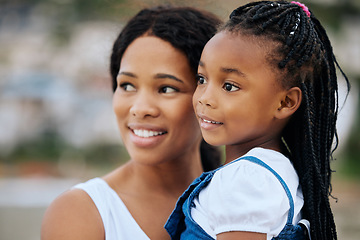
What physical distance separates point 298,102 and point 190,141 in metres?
0.72

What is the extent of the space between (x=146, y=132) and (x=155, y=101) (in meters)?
0.14

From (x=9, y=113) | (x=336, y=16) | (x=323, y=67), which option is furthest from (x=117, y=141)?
(x=323, y=67)

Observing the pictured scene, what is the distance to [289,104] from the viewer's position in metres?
1.80

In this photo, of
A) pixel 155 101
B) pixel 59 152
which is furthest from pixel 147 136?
pixel 59 152

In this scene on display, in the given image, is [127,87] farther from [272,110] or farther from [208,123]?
[272,110]

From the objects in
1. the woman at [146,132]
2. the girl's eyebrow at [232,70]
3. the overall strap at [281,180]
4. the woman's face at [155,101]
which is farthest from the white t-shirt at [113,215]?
the girl's eyebrow at [232,70]

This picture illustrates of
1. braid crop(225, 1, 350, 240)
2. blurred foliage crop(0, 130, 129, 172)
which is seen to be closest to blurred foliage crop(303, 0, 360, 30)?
blurred foliage crop(0, 130, 129, 172)

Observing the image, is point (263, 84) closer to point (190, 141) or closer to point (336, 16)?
point (190, 141)

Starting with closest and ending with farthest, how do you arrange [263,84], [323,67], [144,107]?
[263,84], [323,67], [144,107]

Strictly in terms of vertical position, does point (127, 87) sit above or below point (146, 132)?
above

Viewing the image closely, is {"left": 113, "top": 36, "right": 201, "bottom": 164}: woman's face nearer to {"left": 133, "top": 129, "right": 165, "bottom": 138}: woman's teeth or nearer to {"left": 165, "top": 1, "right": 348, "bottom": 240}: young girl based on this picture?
{"left": 133, "top": 129, "right": 165, "bottom": 138}: woman's teeth

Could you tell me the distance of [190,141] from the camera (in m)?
2.38

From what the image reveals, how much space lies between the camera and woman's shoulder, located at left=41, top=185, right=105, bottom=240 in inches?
80.7

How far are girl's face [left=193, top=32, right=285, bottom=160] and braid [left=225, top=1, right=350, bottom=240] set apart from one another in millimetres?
49
